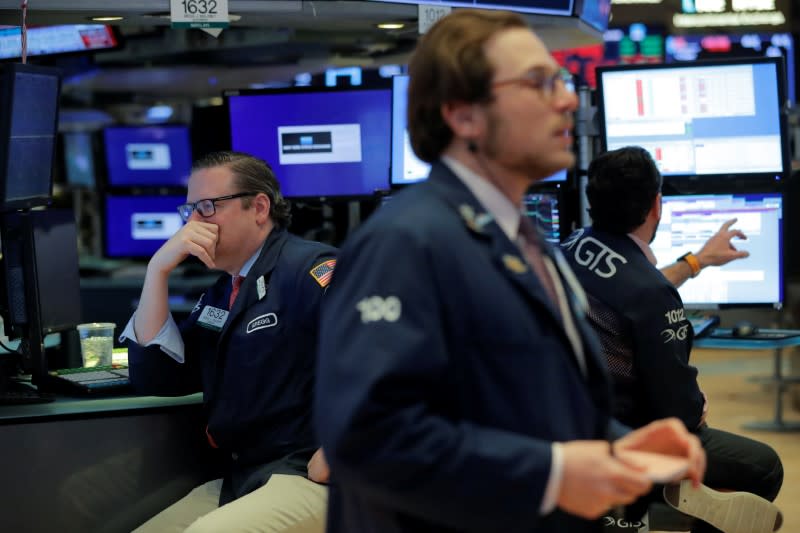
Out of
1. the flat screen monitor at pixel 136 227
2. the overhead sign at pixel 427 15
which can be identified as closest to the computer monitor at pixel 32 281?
the overhead sign at pixel 427 15

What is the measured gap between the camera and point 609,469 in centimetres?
135

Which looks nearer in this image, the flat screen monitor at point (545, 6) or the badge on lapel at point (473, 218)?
the badge on lapel at point (473, 218)

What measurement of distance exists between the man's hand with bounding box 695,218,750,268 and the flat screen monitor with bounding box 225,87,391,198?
120 cm

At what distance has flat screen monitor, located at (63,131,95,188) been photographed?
29.5 feet

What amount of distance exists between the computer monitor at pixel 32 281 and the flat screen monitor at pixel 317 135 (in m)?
1.15

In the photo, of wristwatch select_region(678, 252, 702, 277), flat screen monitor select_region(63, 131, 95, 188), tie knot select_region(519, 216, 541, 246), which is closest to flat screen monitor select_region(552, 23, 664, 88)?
flat screen monitor select_region(63, 131, 95, 188)

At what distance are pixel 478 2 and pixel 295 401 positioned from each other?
2.10 meters

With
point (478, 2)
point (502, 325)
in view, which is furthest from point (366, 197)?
point (502, 325)

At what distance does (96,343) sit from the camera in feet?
11.2

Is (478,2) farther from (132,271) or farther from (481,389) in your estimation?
(132,271)

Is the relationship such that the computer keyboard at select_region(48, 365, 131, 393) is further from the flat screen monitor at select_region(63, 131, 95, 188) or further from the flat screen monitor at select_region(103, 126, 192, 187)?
the flat screen monitor at select_region(63, 131, 95, 188)

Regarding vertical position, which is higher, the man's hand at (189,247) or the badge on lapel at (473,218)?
the badge on lapel at (473,218)

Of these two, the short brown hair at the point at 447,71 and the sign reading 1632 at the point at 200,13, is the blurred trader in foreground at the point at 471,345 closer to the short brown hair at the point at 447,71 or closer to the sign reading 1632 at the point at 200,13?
the short brown hair at the point at 447,71

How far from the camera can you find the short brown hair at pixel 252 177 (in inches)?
117
